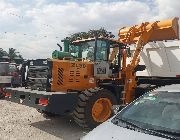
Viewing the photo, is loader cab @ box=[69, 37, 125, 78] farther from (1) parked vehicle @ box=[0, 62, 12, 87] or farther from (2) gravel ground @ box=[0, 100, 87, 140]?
(1) parked vehicle @ box=[0, 62, 12, 87]

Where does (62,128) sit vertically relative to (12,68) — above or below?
below

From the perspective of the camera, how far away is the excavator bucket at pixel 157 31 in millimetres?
11789

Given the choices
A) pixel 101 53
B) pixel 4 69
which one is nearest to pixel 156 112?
pixel 101 53

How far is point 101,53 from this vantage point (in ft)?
34.2

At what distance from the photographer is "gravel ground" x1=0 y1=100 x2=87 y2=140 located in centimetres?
856

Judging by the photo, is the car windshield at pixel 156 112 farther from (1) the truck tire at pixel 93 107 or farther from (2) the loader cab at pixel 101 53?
(2) the loader cab at pixel 101 53

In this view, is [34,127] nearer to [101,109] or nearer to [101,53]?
[101,109]

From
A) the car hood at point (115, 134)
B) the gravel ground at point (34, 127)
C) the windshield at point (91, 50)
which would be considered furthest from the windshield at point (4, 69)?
the car hood at point (115, 134)

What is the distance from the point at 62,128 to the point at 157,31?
515cm

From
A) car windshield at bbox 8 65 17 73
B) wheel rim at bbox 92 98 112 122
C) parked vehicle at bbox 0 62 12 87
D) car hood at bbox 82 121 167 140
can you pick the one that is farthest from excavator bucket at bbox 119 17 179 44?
car hood at bbox 82 121 167 140

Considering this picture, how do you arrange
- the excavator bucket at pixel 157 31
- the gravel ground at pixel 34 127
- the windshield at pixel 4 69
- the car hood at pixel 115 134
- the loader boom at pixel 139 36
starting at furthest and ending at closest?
1. the windshield at pixel 4 69
2. the excavator bucket at pixel 157 31
3. the loader boom at pixel 139 36
4. the gravel ground at pixel 34 127
5. the car hood at pixel 115 134

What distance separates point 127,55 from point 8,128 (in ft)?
15.0

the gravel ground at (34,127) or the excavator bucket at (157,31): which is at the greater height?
the excavator bucket at (157,31)

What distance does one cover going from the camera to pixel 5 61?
17391 mm
